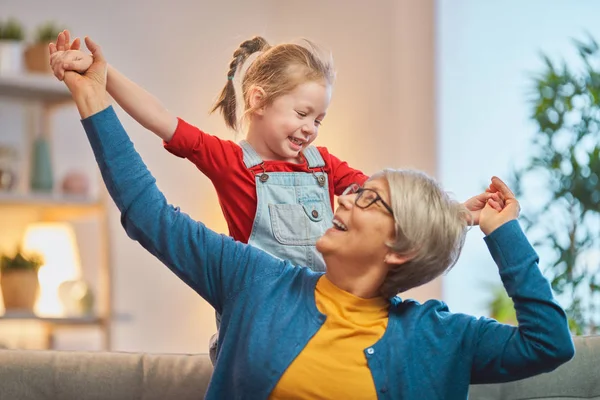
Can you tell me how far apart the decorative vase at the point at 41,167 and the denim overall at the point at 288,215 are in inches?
91.6

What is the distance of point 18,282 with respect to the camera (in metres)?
3.88

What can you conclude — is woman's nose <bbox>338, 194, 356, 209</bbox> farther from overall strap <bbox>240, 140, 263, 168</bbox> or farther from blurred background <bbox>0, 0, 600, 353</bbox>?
blurred background <bbox>0, 0, 600, 353</bbox>

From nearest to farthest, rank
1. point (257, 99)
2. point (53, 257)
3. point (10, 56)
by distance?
point (257, 99) < point (10, 56) < point (53, 257)

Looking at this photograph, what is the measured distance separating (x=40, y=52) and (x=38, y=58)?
3 cm

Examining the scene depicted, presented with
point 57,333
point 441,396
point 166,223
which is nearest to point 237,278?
point 166,223

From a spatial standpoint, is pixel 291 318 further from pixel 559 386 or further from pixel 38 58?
pixel 38 58

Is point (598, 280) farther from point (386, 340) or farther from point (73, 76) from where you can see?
point (73, 76)

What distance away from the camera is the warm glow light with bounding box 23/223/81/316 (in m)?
4.22

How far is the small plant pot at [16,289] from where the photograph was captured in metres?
3.88

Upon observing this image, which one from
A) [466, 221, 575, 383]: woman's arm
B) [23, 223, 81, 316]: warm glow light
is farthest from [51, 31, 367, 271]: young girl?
[23, 223, 81, 316]: warm glow light

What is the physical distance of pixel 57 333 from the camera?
4.37 meters

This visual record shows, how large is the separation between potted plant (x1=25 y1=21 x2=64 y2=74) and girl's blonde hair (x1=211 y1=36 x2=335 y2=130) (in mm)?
2189

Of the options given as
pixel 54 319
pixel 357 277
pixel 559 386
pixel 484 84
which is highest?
pixel 484 84

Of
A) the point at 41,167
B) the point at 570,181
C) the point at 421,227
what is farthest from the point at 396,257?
the point at 41,167
